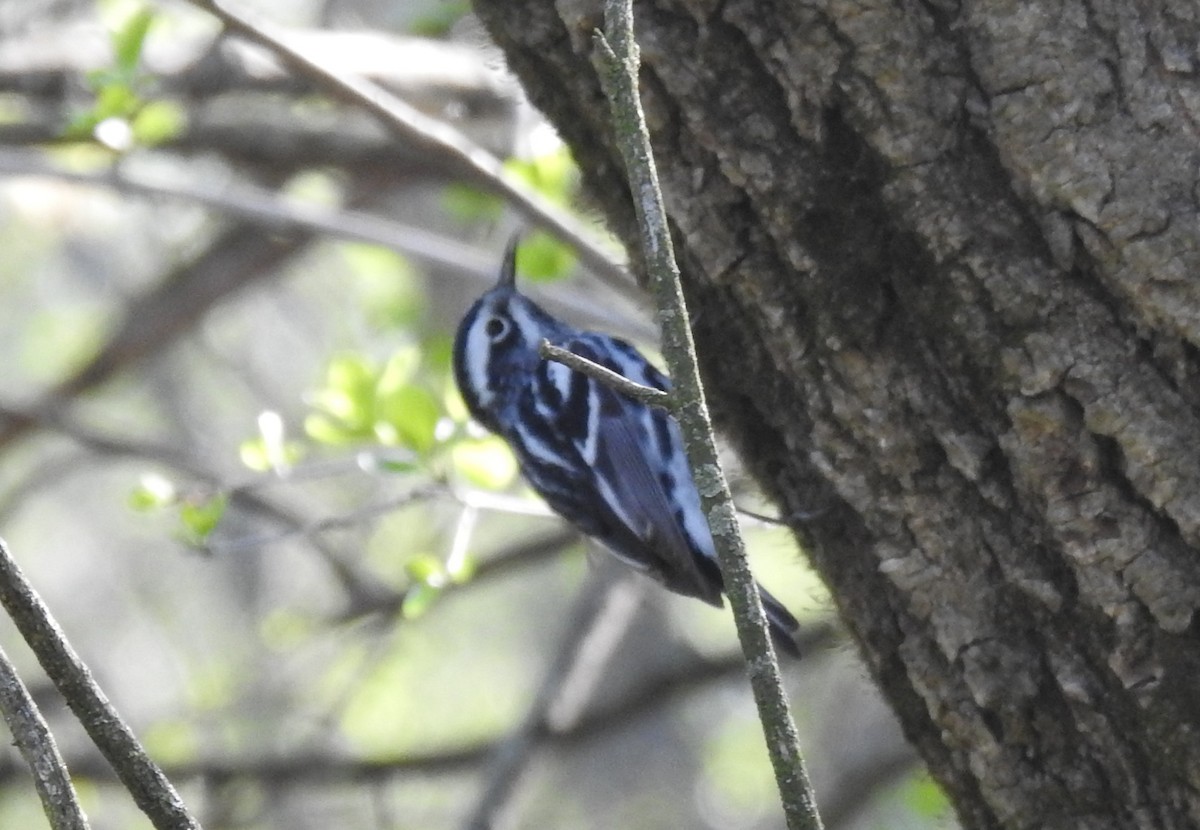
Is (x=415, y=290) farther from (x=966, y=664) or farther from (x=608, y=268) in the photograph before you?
(x=966, y=664)

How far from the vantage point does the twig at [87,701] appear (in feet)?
4.38

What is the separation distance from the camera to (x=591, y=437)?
3.34 metres

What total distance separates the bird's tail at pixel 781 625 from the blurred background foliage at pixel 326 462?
0.12 m

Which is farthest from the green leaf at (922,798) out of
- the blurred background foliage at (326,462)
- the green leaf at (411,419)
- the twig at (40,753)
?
the twig at (40,753)

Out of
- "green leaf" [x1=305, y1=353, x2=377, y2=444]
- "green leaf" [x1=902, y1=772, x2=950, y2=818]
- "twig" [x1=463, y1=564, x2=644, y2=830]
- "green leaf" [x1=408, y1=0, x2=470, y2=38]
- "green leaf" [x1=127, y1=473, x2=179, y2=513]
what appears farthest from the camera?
"green leaf" [x1=408, y1=0, x2=470, y2=38]

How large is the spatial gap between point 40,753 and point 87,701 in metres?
0.06

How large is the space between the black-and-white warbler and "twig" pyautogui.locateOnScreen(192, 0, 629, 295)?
193mm

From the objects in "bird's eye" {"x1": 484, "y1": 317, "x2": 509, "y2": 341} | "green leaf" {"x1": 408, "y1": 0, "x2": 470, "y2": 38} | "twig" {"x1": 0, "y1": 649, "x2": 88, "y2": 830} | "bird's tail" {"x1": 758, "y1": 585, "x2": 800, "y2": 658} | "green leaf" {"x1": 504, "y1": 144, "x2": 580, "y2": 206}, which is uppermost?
"green leaf" {"x1": 408, "y1": 0, "x2": 470, "y2": 38}

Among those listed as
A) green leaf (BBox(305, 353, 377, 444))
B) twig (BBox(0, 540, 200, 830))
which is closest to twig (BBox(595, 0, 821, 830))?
twig (BBox(0, 540, 200, 830))

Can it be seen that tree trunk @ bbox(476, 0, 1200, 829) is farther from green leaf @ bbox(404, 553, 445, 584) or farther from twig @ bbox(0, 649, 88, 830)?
green leaf @ bbox(404, 553, 445, 584)

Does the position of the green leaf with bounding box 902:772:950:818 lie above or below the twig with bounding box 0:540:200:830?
above

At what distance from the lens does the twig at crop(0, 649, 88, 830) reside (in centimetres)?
132

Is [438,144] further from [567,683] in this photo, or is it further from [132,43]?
[567,683]

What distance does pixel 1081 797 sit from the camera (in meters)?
1.82
